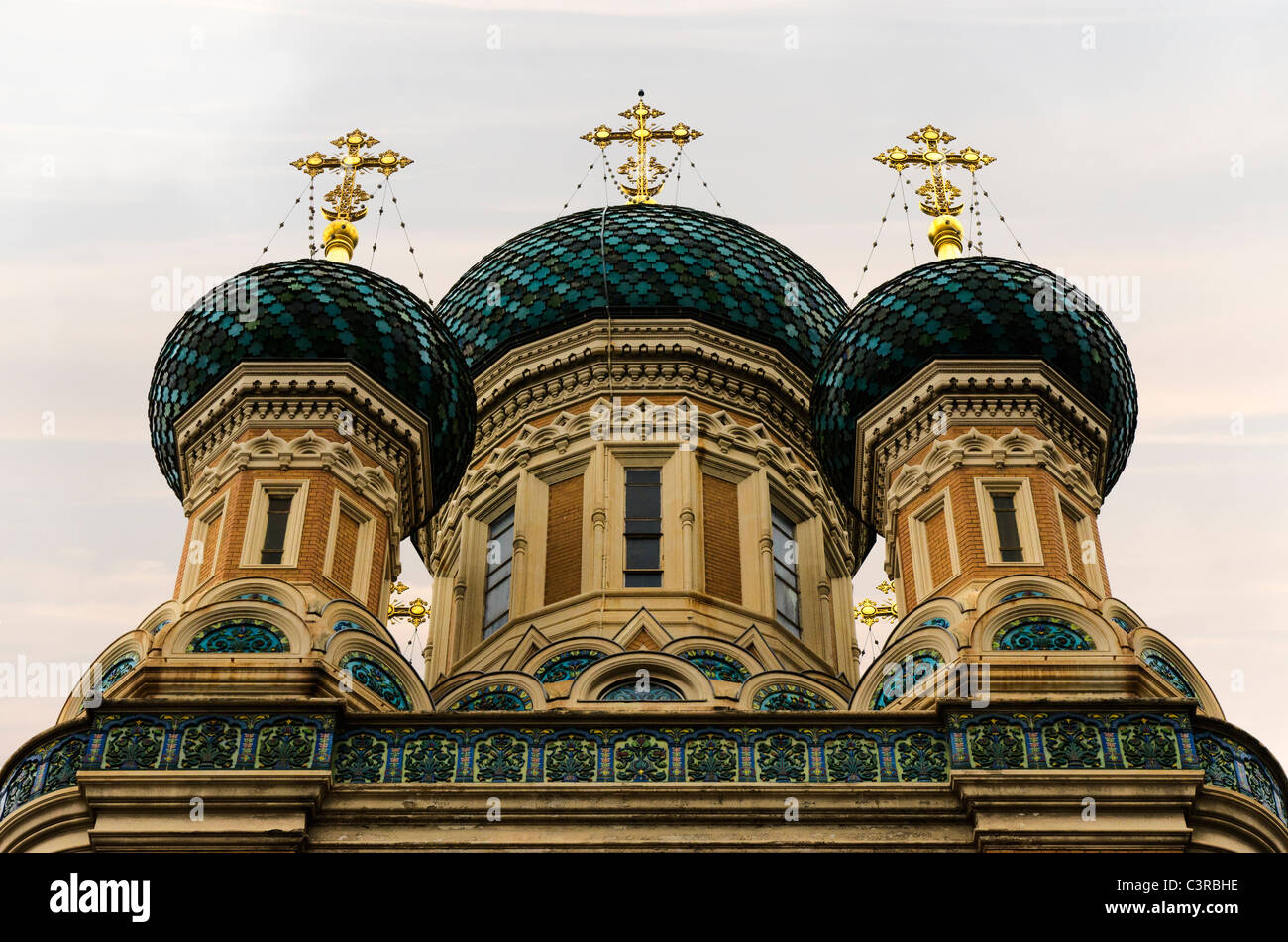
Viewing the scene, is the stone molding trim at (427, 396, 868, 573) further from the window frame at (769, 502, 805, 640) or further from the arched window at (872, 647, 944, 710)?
the arched window at (872, 647, 944, 710)

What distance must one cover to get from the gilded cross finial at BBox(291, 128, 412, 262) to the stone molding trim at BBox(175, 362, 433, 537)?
8.02 feet

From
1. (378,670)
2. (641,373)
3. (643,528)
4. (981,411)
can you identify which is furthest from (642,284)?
(378,670)

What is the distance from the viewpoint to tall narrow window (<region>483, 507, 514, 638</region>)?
16.3 metres

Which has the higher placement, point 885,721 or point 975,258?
point 975,258

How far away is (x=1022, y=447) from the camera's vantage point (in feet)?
46.5

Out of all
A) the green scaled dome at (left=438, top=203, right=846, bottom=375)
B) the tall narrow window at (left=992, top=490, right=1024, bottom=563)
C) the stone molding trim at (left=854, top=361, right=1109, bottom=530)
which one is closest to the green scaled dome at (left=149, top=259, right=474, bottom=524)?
the green scaled dome at (left=438, top=203, right=846, bottom=375)

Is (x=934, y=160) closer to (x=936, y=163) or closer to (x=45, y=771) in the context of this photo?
(x=936, y=163)

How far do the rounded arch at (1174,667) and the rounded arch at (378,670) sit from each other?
401 cm

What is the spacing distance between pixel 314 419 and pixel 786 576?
13.1ft
